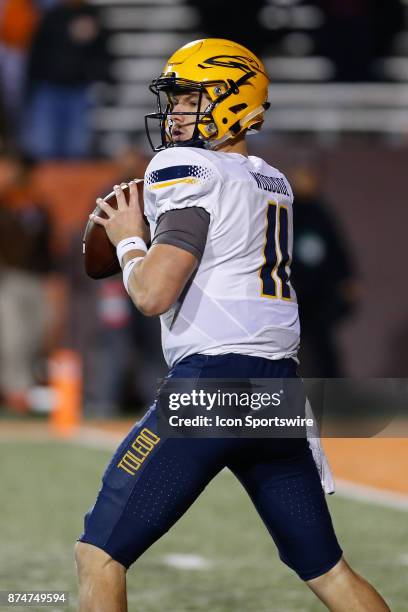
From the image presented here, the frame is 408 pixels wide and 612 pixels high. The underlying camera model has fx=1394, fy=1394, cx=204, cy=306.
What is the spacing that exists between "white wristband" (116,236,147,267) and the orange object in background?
6.14 m

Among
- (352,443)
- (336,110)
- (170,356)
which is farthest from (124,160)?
(170,356)

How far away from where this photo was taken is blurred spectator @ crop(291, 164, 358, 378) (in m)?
9.38

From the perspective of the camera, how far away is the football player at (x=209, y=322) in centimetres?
311

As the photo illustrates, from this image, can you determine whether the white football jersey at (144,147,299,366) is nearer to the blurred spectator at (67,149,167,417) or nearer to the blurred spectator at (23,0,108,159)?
the blurred spectator at (67,149,167,417)

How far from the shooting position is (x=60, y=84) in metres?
11.6

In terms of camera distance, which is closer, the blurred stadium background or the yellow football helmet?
the yellow football helmet

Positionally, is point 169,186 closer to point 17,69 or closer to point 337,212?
point 337,212

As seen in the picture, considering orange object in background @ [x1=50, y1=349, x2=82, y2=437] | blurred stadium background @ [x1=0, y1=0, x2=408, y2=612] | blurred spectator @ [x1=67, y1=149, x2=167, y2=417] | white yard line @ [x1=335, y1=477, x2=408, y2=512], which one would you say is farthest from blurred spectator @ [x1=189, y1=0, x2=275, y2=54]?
white yard line @ [x1=335, y1=477, x2=408, y2=512]

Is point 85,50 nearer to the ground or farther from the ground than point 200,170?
nearer to the ground

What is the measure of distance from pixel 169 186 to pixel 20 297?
750 centimetres

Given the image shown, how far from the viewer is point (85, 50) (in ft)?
38.8

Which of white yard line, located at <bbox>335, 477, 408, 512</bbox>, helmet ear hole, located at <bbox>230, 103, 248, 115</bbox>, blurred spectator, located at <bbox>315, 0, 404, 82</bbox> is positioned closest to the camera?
helmet ear hole, located at <bbox>230, 103, 248, 115</bbox>

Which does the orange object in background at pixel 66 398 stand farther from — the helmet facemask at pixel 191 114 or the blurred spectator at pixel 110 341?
the helmet facemask at pixel 191 114

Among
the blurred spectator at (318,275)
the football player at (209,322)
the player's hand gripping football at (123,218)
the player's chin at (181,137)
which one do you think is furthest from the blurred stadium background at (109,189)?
the player's chin at (181,137)
